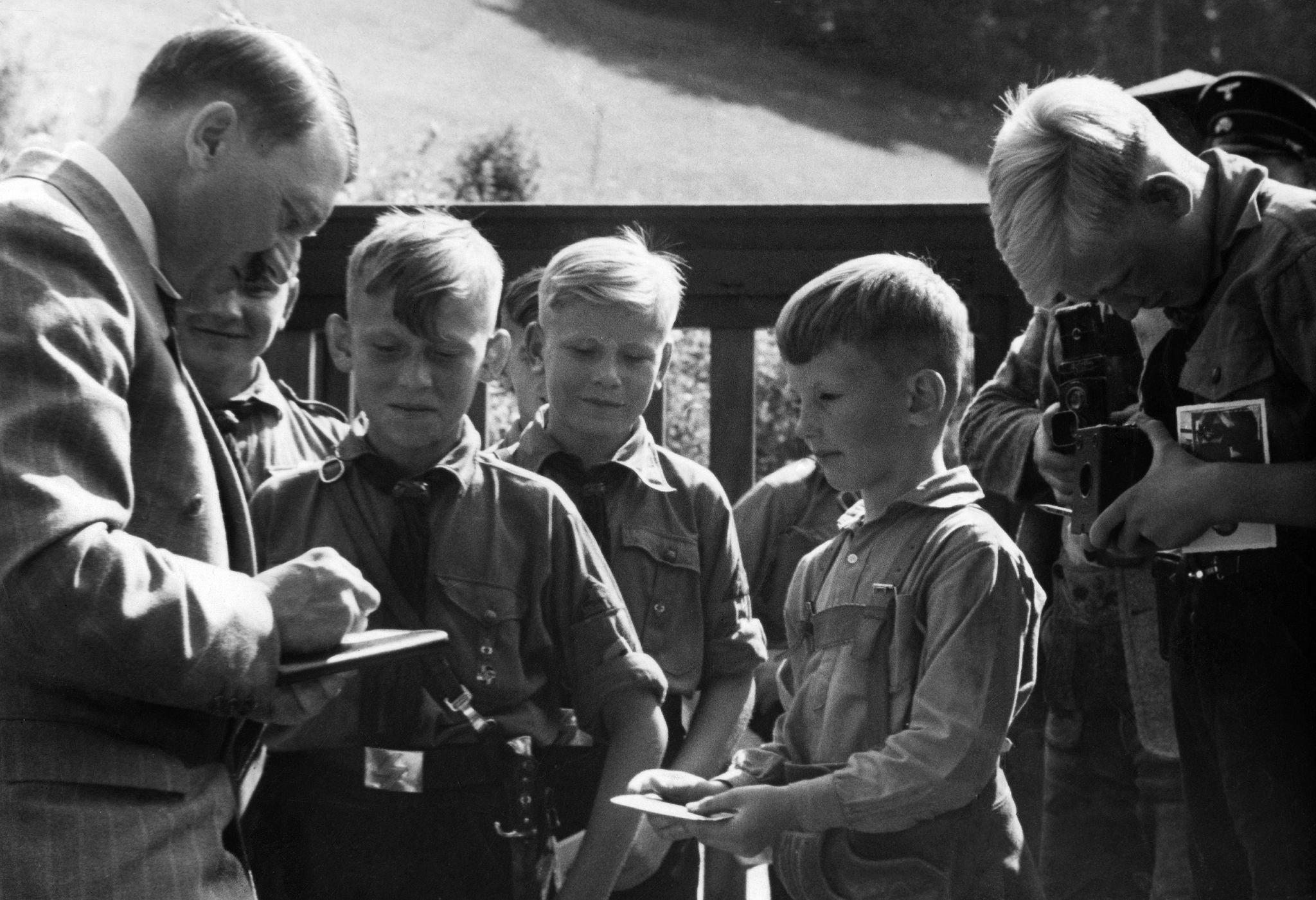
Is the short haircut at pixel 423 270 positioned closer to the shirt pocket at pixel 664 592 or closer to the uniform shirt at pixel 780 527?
the shirt pocket at pixel 664 592

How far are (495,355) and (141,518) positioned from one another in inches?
54.4

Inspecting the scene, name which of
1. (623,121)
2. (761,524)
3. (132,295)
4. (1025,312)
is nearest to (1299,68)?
(623,121)

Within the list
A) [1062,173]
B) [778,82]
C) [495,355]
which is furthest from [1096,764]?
[778,82]

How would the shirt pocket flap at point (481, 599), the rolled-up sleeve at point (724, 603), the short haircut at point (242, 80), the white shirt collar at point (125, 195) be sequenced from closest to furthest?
the white shirt collar at point (125, 195), the short haircut at point (242, 80), the shirt pocket flap at point (481, 599), the rolled-up sleeve at point (724, 603)

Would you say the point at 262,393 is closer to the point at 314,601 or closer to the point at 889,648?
the point at 314,601

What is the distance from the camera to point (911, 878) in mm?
2400

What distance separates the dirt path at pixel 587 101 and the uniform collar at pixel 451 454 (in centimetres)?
971

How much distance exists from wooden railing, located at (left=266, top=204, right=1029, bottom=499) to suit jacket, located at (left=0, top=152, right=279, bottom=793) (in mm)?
2029

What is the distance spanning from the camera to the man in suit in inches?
71.7

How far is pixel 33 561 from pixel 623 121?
1462 cm

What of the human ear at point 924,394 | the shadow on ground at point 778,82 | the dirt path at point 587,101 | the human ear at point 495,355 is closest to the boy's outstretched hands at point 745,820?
the human ear at point 924,394

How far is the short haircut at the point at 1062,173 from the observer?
102 inches

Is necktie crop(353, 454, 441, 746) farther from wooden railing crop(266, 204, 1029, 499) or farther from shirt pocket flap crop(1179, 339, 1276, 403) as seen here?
shirt pocket flap crop(1179, 339, 1276, 403)

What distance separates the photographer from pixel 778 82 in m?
14.2
